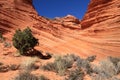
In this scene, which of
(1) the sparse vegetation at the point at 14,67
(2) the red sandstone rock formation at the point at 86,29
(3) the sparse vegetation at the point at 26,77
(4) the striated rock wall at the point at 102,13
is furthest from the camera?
(4) the striated rock wall at the point at 102,13

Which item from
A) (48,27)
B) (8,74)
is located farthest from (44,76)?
(48,27)

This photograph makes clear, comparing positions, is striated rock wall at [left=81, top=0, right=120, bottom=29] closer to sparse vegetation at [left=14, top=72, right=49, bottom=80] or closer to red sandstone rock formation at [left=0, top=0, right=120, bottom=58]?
red sandstone rock formation at [left=0, top=0, right=120, bottom=58]

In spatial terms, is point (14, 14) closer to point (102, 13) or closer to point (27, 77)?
point (102, 13)

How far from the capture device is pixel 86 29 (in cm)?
1927

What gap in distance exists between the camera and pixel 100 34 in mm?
17094

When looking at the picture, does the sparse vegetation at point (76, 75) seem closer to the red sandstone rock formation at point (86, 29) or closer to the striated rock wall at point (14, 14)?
the red sandstone rock formation at point (86, 29)

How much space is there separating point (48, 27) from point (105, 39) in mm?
11329

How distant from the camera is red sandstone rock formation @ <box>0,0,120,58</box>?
16000 mm

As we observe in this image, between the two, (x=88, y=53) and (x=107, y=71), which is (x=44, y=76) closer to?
(x=107, y=71)

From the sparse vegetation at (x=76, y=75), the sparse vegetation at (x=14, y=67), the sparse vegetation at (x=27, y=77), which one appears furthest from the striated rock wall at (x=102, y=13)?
the sparse vegetation at (x=27, y=77)

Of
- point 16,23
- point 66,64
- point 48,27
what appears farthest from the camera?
point 48,27

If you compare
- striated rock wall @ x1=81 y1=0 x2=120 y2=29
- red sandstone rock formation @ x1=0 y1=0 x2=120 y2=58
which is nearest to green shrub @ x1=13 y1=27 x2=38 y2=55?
red sandstone rock formation @ x1=0 y1=0 x2=120 y2=58

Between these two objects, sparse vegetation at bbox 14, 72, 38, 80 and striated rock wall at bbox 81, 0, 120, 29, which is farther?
striated rock wall at bbox 81, 0, 120, 29

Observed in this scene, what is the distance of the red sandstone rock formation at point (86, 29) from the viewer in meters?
16.0
